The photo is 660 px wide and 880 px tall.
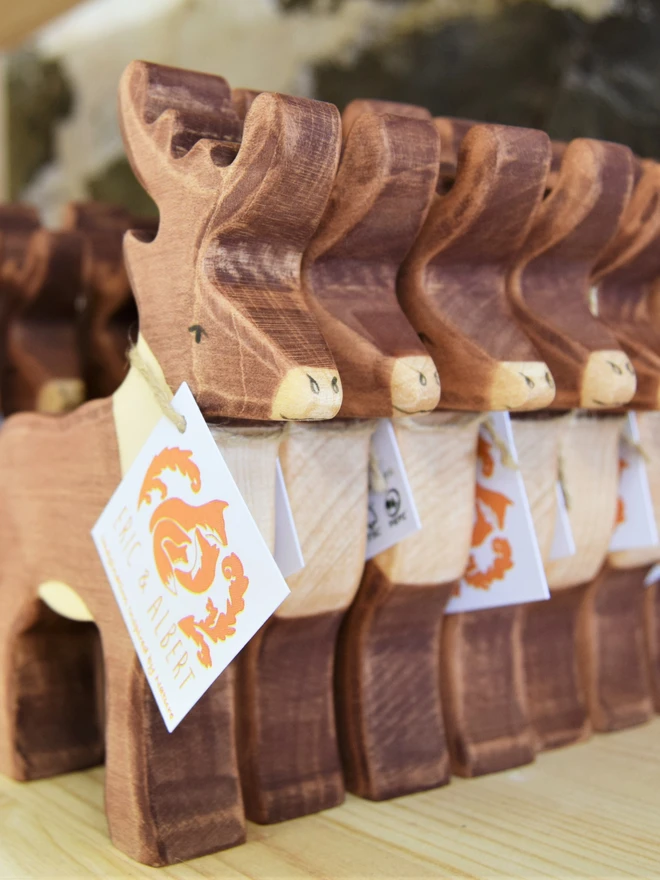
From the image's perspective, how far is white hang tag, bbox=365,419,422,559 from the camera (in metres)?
0.63

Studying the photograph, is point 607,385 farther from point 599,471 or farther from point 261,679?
point 261,679

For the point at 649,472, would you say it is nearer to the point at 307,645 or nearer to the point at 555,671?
the point at 555,671

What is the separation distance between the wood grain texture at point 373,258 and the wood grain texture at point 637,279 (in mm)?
188

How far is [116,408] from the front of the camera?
0.62 meters

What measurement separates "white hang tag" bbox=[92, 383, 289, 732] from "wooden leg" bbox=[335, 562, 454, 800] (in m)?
0.14

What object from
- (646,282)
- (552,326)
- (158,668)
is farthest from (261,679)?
(646,282)

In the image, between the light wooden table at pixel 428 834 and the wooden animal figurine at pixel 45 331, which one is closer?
the light wooden table at pixel 428 834

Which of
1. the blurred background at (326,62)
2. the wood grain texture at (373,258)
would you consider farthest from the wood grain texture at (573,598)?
the blurred background at (326,62)

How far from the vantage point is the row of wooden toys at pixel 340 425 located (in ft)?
1.81

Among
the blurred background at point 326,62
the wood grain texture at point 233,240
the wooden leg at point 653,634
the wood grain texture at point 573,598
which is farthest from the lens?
the blurred background at point 326,62

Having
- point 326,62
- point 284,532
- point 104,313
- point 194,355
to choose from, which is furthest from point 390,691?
point 326,62

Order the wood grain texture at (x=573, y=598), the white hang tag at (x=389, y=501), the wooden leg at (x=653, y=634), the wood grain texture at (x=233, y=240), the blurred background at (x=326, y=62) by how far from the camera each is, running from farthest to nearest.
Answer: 1. the blurred background at (x=326, y=62)
2. the wooden leg at (x=653, y=634)
3. the wood grain texture at (x=573, y=598)
4. the white hang tag at (x=389, y=501)
5. the wood grain texture at (x=233, y=240)

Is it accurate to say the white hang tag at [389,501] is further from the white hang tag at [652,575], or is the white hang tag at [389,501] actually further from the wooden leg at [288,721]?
the white hang tag at [652,575]

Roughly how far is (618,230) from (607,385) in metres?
0.13
